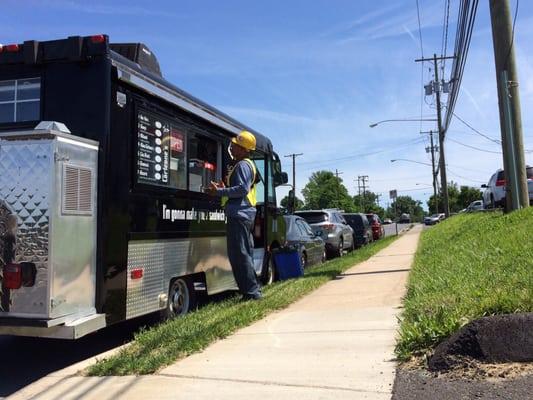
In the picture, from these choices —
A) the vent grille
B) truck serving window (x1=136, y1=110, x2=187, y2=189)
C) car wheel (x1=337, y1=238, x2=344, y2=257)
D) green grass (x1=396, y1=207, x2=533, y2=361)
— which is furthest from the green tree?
the vent grille

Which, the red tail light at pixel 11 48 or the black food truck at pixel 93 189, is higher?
the red tail light at pixel 11 48

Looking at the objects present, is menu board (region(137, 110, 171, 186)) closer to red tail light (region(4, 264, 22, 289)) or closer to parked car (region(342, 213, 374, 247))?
red tail light (region(4, 264, 22, 289))

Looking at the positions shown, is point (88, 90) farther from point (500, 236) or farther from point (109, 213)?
point (500, 236)

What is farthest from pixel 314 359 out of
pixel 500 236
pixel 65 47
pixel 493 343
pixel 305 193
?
pixel 305 193

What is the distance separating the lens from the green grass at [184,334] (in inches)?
201

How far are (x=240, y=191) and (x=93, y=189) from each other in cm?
240

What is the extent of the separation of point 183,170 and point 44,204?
235cm

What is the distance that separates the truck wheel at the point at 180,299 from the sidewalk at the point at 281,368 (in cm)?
106

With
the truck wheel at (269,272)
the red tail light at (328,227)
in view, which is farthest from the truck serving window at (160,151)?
the red tail light at (328,227)

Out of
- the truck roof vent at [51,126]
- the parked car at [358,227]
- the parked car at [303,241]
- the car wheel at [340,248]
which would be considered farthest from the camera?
the parked car at [358,227]

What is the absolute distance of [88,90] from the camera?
5.62 meters

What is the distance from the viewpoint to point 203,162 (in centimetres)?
785

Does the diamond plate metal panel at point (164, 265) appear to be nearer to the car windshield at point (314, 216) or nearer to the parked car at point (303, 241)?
the parked car at point (303, 241)

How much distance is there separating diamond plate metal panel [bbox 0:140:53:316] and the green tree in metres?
98.2
